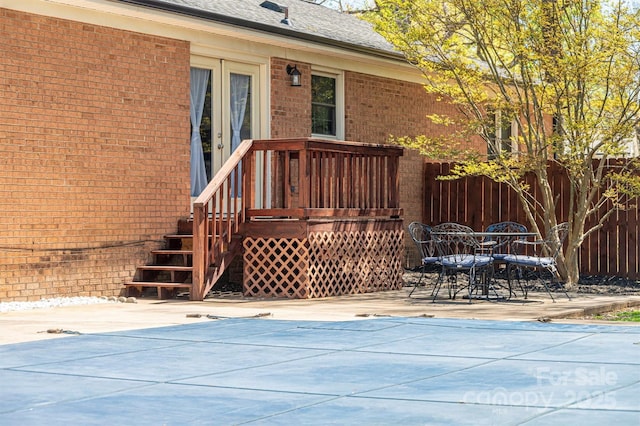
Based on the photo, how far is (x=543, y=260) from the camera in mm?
11953

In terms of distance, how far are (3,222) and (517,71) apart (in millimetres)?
7983

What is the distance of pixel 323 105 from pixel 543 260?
562 centimetres

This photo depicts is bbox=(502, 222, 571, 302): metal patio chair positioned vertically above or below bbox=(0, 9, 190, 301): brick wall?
below

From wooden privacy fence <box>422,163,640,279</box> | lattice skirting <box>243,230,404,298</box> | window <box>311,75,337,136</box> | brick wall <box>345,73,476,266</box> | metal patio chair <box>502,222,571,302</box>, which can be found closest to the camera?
metal patio chair <box>502,222,571,302</box>

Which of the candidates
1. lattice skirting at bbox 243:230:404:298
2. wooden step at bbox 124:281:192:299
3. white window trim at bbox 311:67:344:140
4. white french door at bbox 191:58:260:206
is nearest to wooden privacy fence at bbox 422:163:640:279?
white window trim at bbox 311:67:344:140

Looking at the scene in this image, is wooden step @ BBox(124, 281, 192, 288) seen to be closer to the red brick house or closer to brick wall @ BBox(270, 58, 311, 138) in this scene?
the red brick house

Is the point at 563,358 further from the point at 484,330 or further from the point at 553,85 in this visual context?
the point at 553,85

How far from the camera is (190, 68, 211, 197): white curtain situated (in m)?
14.3

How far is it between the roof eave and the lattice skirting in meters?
2.85

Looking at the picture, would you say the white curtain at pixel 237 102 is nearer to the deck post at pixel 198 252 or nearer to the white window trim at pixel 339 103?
the white window trim at pixel 339 103

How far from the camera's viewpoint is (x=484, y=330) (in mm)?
9070

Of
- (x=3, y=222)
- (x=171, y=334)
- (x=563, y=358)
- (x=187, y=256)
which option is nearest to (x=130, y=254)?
(x=187, y=256)

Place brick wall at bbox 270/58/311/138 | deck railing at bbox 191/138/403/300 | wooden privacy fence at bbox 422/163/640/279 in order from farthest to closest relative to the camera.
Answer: wooden privacy fence at bbox 422/163/640/279, brick wall at bbox 270/58/311/138, deck railing at bbox 191/138/403/300

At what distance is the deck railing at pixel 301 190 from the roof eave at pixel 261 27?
1634mm
